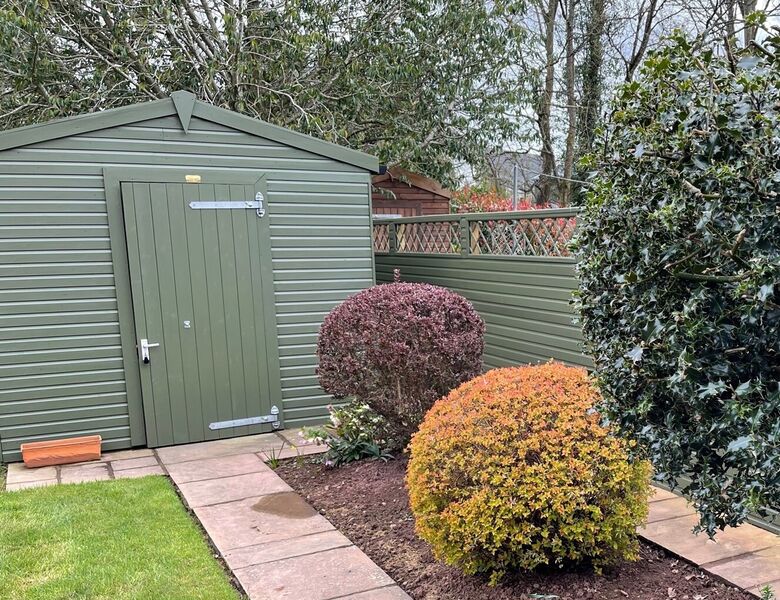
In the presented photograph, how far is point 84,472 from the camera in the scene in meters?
4.76

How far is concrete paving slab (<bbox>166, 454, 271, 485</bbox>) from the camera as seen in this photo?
15.0ft

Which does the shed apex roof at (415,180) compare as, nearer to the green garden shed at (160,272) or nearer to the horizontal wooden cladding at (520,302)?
the horizontal wooden cladding at (520,302)

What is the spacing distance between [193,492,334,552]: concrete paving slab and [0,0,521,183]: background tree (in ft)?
16.6

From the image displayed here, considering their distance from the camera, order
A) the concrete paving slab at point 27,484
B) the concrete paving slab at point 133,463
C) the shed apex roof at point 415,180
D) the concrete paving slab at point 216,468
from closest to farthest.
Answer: the concrete paving slab at point 27,484 → the concrete paving slab at point 216,468 → the concrete paving slab at point 133,463 → the shed apex roof at point 415,180

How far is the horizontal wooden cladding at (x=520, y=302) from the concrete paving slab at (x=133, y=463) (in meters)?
2.86

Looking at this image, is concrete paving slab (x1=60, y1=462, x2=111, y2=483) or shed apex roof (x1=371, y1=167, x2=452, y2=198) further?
shed apex roof (x1=371, y1=167, x2=452, y2=198)

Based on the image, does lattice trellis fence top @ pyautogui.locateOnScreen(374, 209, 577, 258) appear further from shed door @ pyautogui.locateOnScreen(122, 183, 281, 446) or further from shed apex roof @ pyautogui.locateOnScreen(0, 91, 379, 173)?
shed door @ pyautogui.locateOnScreen(122, 183, 281, 446)

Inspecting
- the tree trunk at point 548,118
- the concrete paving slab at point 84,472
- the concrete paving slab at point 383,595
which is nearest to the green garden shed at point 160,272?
the concrete paving slab at point 84,472

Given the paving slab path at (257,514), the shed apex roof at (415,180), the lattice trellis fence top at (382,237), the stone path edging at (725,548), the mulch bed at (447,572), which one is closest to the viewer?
the mulch bed at (447,572)

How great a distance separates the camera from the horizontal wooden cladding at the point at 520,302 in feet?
15.2

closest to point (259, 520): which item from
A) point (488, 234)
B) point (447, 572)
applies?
point (447, 572)

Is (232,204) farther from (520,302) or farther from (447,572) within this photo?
(447,572)

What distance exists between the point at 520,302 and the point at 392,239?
2487 mm

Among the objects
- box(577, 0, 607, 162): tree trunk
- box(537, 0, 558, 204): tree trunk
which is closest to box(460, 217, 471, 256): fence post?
box(537, 0, 558, 204): tree trunk
